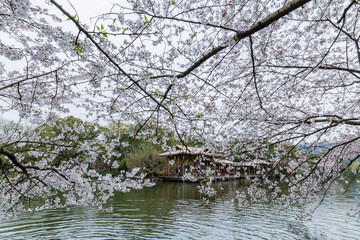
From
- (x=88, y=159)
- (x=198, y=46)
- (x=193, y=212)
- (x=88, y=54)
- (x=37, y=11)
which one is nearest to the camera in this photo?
(x=88, y=54)

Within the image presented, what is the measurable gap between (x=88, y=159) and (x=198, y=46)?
262 centimetres

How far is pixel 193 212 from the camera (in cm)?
766

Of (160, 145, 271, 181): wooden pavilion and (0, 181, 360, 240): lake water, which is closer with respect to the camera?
(160, 145, 271, 181): wooden pavilion

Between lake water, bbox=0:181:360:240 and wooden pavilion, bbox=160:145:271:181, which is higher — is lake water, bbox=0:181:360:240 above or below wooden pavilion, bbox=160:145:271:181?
below

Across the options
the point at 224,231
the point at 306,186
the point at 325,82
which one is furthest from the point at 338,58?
the point at 224,231

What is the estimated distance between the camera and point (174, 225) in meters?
6.09

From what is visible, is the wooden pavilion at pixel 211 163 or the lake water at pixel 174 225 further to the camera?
the lake water at pixel 174 225

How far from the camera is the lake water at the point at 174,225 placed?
531cm

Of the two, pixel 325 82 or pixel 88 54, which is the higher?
pixel 325 82

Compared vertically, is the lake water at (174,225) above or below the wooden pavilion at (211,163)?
below

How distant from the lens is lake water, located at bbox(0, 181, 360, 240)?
5.31m

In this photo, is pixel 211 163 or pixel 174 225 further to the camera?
pixel 174 225

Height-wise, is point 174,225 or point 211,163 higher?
point 211,163

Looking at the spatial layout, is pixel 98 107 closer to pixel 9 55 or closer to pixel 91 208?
pixel 9 55
